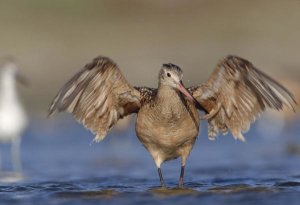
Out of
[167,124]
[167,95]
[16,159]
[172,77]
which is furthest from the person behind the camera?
[16,159]

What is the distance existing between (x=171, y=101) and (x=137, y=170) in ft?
12.9

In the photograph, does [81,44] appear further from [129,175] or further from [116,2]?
[129,175]

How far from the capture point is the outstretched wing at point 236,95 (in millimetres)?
9484

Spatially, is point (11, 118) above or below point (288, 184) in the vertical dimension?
above

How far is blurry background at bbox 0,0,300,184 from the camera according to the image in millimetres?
15820

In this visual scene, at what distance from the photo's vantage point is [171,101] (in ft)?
A: 32.1

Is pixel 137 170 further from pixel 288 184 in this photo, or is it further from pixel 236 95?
pixel 236 95

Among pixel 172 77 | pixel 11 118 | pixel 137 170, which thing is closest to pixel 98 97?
pixel 172 77

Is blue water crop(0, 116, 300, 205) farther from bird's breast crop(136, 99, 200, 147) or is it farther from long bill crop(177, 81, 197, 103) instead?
long bill crop(177, 81, 197, 103)

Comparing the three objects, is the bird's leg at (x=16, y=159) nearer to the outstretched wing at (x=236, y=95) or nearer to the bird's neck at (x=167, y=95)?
the outstretched wing at (x=236, y=95)

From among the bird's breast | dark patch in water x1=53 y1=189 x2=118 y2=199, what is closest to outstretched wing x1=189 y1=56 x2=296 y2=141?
the bird's breast

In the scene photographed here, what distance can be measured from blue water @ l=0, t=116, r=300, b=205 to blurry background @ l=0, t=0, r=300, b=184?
0.04 metres

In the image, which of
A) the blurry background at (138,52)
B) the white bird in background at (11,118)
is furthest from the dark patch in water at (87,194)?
the white bird in background at (11,118)

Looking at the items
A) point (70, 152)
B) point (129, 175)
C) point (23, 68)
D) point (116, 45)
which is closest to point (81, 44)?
point (116, 45)
